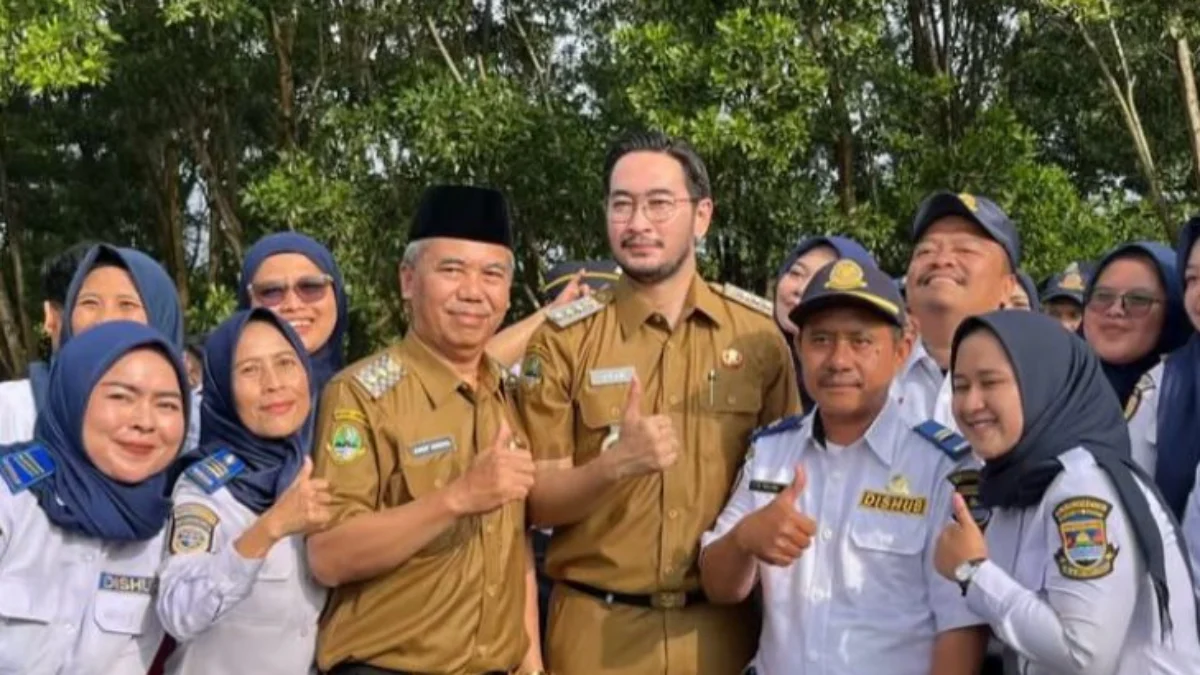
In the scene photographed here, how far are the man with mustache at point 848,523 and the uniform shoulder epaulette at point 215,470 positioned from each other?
1240 millimetres

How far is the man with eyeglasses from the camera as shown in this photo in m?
3.62

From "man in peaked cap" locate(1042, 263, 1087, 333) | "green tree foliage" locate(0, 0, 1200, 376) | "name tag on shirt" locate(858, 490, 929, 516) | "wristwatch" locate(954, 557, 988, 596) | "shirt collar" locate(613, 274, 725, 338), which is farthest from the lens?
"green tree foliage" locate(0, 0, 1200, 376)

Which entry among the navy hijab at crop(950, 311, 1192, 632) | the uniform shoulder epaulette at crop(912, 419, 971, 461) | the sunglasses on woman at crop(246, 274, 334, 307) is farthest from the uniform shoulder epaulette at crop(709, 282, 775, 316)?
the sunglasses on woman at crop(246, 274, 334, 307)

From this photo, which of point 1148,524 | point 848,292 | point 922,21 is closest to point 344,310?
point 848,292

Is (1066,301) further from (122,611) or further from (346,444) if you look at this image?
(122,611)

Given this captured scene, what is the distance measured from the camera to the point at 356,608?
11.0ft

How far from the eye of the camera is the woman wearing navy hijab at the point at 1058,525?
9.28 ft

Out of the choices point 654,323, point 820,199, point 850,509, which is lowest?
point 850,509

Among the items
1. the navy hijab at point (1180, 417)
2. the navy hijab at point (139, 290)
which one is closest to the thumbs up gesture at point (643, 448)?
the navy hijab at point (1180, 417)

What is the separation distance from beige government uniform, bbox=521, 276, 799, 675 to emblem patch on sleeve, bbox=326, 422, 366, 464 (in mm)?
538

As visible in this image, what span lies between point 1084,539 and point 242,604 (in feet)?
6.56

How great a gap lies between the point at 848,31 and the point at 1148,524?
7793 mm

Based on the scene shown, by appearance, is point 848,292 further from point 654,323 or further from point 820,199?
point 820,199

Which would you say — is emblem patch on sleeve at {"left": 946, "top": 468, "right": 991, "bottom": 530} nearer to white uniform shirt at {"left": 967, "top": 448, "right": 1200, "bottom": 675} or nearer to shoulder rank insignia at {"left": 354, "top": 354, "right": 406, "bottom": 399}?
white uniform shirt at {"left": 967, "top": 448, "right": 1200, "bottom": 675}
